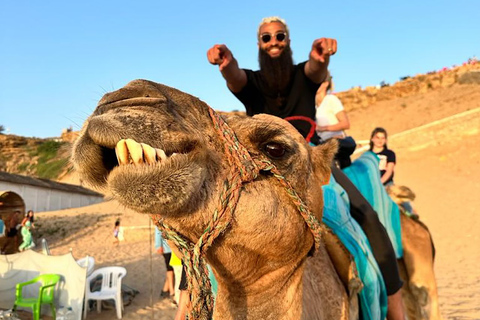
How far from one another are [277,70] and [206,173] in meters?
1.50

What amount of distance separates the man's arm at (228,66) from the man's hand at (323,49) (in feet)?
1.47

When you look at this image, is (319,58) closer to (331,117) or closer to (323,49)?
(323,49)

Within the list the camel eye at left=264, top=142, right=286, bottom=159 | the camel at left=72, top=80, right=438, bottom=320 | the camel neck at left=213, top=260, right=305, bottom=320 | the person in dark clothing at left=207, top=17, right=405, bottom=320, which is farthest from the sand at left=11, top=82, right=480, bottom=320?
the person in dark clothing at left=207, top=17, right=405, bottom=320

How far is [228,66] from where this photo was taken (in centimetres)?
227

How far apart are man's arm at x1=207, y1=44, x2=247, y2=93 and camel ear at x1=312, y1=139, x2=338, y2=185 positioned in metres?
0.71

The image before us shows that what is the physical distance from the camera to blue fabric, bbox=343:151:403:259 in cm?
302

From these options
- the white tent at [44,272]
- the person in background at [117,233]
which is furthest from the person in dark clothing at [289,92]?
the person in background at [117,233]

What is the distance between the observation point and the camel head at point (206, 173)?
1.05m

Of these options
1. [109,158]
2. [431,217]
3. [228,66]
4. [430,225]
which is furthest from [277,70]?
[431,217]

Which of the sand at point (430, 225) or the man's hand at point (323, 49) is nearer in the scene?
the man's hand at point (323, 49)

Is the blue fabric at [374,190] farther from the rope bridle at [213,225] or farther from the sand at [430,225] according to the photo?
the rope bridle at [213,225]

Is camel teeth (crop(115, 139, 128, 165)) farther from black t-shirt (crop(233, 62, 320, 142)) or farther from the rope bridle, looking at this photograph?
black t-shirt (crop(233, 62, 320, 142))

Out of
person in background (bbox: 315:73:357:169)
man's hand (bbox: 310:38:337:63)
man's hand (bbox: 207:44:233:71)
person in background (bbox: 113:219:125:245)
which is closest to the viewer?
man's hand (bbox: 310:38:337:63)

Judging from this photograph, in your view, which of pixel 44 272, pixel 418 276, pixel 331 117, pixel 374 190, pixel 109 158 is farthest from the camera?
pixel 44 272
